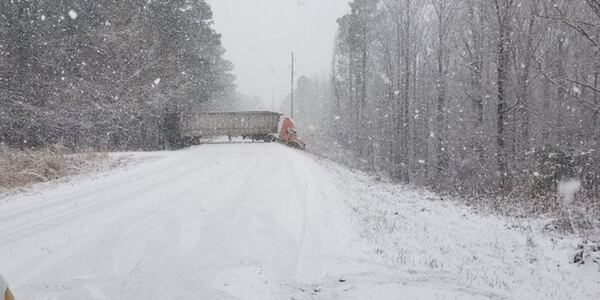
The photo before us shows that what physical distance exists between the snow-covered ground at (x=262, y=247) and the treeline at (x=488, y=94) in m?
4.13

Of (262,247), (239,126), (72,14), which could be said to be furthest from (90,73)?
(262,247)

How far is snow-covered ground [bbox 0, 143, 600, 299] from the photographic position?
5320 mm

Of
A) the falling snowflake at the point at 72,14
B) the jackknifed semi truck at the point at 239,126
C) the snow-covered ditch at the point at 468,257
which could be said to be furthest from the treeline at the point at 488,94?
the falling snowflake at the point at 72,14

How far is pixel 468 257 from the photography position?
Answer: 739cm

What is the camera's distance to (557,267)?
7.25 meters

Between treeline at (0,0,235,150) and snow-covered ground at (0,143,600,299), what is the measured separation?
13.2 meters

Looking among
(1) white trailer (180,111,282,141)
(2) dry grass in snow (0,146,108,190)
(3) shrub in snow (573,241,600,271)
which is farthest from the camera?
(1) white trailer (180,111,282,141)

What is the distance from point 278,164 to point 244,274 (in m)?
10.3

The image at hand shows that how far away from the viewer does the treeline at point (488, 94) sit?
50.2 ft

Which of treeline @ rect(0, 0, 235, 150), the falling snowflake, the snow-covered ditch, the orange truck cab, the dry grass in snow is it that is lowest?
the snow-covered ditch

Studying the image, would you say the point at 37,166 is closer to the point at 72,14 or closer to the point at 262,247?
the point at 262,247

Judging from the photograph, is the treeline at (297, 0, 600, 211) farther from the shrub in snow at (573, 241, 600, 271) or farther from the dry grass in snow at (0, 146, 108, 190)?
the dry grass in snow at (0, 146, 108, 190)

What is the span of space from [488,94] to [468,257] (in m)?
21.7

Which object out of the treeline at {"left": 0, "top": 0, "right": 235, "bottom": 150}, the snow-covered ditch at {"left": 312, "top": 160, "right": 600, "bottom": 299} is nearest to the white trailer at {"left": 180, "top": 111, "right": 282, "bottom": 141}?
the treeline at {"left": 0, "top": 0, "right": 235, "bottom": 150}
